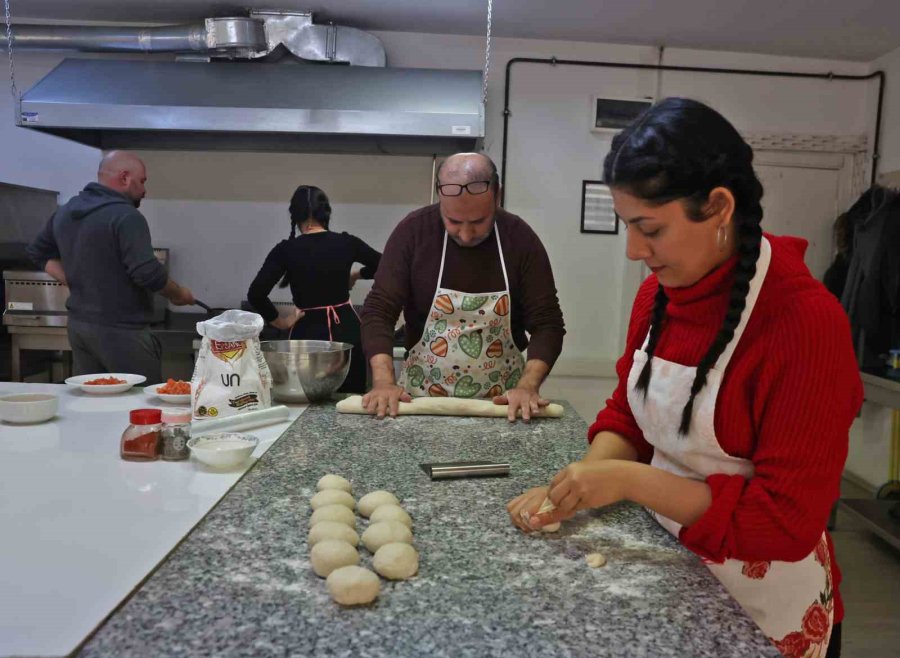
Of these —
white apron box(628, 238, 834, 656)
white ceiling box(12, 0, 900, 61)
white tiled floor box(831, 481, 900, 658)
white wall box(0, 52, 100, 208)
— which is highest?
white ceiling box(12, 0, 900, 61)

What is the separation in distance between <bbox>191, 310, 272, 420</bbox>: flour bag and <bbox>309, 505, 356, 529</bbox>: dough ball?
21.5 inches

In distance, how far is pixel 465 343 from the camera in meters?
1.90

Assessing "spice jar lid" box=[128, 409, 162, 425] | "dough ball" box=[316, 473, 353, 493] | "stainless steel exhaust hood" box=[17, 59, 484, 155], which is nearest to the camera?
"dough ball" box=[316, 473, 353, 493]

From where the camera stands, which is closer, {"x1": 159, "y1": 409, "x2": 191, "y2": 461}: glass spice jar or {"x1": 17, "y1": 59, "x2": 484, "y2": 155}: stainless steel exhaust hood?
{"x1": 159, "y1": 409, "x2": 191, "y2": 461}: glass spice jar

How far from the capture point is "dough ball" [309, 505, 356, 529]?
3.00ft

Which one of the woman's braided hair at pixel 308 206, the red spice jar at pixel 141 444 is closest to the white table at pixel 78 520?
the red spice jar at pixel 141 444

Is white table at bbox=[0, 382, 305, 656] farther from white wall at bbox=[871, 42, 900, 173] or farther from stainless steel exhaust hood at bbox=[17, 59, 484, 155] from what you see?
white wall at bbox=[871, 42, 900, 173]

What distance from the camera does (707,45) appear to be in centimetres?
379

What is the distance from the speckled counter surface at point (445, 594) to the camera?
0.67m

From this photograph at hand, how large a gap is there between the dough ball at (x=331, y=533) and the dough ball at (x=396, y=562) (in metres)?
0.06

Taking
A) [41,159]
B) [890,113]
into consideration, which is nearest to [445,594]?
[41,159]

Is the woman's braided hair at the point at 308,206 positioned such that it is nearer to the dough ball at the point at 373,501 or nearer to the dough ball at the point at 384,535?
the dough ball at the point at 373,501

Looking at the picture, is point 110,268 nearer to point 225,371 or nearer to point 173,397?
point 173,397

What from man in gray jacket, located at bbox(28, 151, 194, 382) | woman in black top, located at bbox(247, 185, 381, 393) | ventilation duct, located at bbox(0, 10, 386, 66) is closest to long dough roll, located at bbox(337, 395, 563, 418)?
woman in black top, located at bbox(247, 185, 381, 393)
